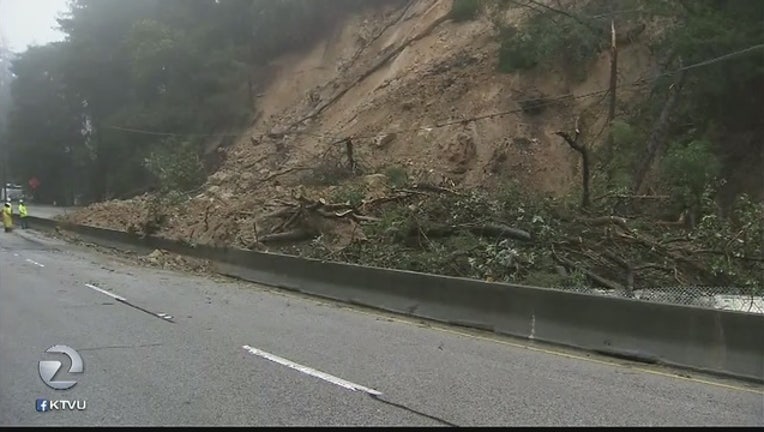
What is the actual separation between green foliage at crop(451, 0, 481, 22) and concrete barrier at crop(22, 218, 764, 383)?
19.5 m

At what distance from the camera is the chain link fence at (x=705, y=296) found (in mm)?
10812

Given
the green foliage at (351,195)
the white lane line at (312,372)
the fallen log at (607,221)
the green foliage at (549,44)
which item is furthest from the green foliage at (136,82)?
the white lane line at (312,372)

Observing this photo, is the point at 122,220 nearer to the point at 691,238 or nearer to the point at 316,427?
the point at 691,238

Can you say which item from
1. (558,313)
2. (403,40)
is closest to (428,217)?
(558,313)

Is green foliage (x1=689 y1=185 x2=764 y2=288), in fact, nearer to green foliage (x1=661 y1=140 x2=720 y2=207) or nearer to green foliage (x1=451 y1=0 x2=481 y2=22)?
green foliage (x1=661 y1=140 x2=720 y2=207)

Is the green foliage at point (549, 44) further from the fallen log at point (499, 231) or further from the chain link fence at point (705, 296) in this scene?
the chain link fence at point (705, 296)

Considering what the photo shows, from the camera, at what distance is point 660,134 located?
21.6 meters

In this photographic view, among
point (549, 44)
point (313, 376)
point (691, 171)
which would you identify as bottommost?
point (313, 376)

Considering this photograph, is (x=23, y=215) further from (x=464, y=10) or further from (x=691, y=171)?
(x=691, y=171)

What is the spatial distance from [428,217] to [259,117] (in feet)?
97.4

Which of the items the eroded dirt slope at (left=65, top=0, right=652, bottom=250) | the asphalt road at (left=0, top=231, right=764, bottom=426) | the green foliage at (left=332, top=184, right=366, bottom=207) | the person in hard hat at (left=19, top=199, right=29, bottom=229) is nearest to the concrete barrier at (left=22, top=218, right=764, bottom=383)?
A: the asphalt road at (left=0, top=231, right=764, bottom=426)

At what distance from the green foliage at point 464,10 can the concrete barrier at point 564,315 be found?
19.5 metres

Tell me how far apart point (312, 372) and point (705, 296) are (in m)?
6.79

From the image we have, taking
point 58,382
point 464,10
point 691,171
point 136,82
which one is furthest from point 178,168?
point 58,382
